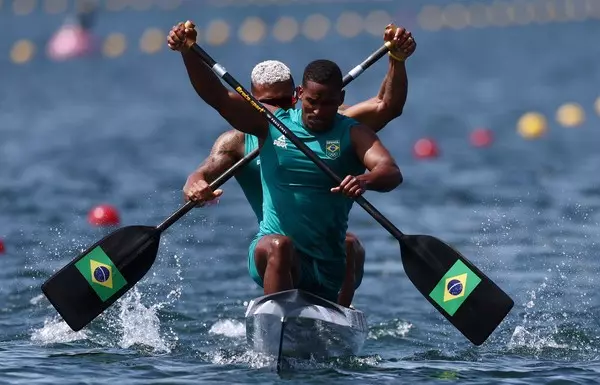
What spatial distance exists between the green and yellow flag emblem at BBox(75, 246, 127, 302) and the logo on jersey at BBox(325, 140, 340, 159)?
6.52 feet

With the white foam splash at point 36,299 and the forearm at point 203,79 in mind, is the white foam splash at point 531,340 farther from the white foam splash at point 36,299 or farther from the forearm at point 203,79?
the white foam splash at point 36,299

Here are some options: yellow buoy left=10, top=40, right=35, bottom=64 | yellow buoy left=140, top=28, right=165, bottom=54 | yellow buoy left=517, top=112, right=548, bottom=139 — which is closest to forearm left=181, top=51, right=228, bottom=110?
yellow buoy left=517, top=112, right=548, bottom=139

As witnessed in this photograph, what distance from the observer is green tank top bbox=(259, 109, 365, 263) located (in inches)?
361

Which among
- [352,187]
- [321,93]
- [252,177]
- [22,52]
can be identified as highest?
[22,52]

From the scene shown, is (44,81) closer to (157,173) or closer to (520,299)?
(157,173)

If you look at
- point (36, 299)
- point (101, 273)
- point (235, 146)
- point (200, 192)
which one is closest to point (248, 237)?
point (36, 299)

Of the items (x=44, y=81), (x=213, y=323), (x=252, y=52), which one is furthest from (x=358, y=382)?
(x=252, y=52)

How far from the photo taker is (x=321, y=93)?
8.94 metres

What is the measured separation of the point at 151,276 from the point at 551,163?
32.7 ft

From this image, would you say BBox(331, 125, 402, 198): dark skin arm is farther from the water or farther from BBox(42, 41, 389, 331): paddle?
the water

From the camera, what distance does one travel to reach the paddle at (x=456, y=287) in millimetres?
9594

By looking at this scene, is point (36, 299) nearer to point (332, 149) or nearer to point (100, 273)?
point (100, 273)

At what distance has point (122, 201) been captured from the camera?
18062 millimetres

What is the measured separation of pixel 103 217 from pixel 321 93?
7753 millimetres
